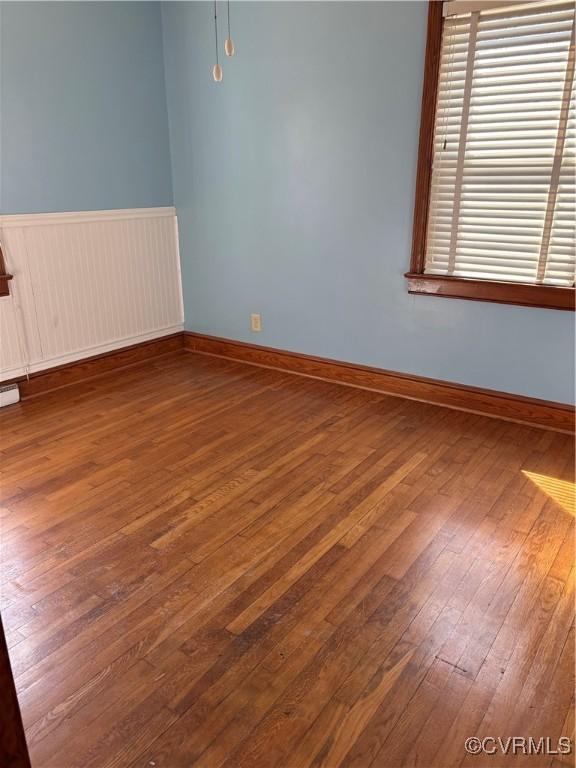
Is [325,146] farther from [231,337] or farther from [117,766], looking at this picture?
[117,766]

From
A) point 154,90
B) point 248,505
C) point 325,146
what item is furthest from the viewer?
point 154,90

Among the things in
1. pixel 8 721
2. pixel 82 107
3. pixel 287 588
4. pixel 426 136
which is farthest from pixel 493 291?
pixel 8 721

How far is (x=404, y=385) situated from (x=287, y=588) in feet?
5.82

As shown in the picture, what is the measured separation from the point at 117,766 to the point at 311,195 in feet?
9.54

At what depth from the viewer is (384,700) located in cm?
137

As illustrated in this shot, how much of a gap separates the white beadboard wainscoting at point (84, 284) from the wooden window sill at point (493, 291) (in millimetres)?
1784

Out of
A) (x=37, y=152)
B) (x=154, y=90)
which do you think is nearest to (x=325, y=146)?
(x=154, y=90)

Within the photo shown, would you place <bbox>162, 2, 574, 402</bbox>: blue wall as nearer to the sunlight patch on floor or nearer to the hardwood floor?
the hardwood floor

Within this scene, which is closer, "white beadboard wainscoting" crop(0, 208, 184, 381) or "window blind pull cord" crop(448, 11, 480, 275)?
"window blind pull cord" crop(448, 11, 480, 275)

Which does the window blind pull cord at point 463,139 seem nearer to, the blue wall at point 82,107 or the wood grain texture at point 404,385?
the wood grain texture at point 404,385

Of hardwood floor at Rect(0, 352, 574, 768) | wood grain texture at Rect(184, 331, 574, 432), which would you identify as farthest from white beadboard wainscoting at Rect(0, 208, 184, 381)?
hardwood floor at Rect(0, 352, 574, 768)

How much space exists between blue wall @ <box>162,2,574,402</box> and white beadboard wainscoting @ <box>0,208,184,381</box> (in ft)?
0.98

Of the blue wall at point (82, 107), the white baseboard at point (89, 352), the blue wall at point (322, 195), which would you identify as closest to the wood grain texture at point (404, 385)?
the blue wall at point (322, 195)

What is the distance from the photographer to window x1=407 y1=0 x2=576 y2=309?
8.20ft
